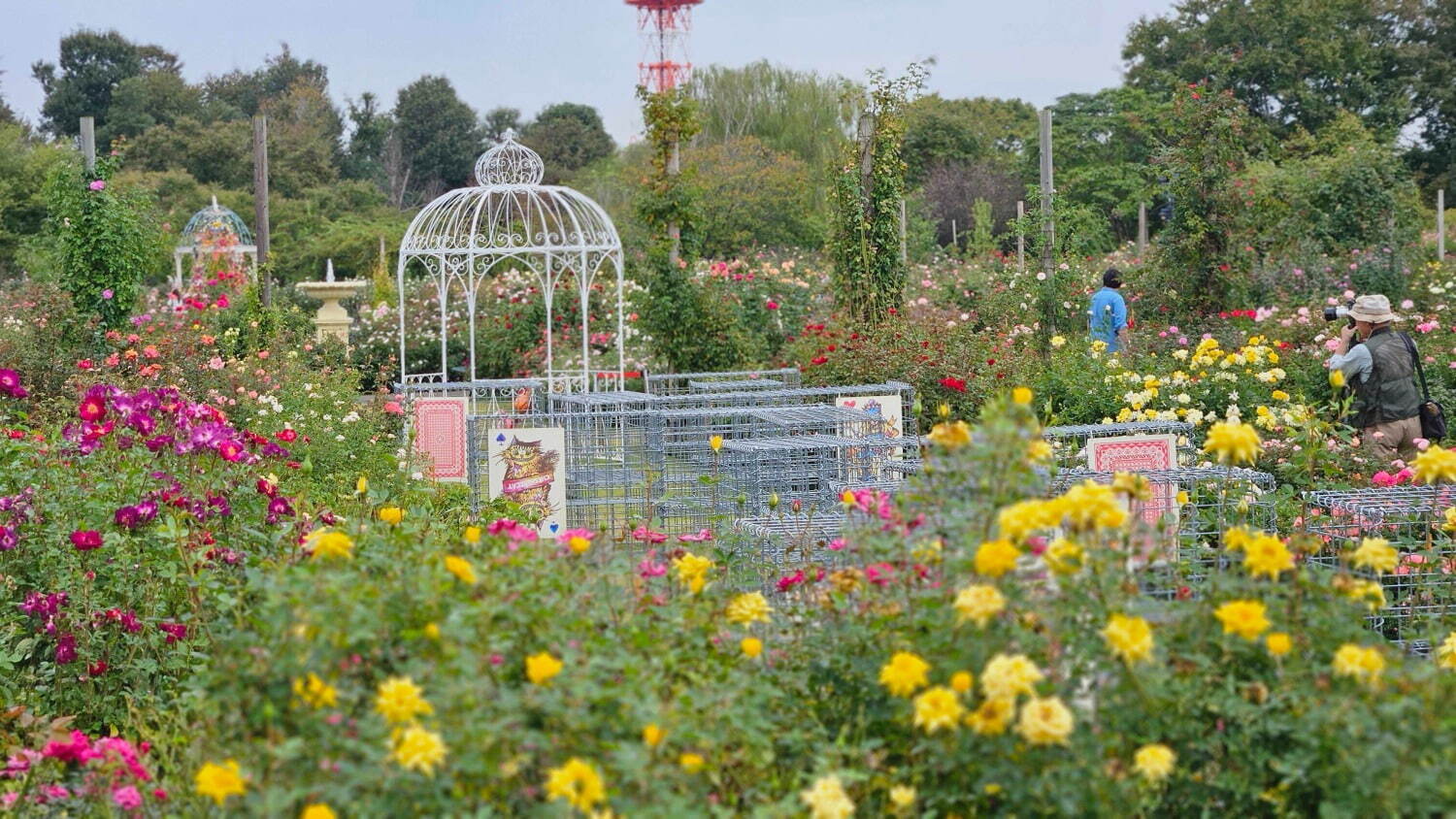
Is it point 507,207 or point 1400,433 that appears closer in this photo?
point 1400,433

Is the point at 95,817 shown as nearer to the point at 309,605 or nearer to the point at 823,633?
the point at 309,605

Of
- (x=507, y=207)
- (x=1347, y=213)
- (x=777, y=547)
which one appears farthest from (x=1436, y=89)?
(x=777, y=547)

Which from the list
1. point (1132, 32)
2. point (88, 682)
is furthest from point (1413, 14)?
point (88, 682)

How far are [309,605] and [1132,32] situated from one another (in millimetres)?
38132

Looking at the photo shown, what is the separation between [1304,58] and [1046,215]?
25848 mm

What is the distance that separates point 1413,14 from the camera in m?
35.4

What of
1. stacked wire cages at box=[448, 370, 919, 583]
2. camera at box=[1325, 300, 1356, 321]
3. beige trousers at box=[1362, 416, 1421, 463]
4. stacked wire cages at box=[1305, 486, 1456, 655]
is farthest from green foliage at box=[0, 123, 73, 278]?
stacked wire cages at box=[1305, 486, 1456, 655]

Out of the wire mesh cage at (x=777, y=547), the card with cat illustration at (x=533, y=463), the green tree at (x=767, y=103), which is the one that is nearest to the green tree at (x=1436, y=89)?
the green tree at (x=767, y=103)

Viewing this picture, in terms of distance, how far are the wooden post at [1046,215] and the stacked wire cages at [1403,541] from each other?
276 inches

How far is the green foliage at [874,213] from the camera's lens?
11.9 m

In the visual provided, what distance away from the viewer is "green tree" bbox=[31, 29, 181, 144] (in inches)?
1757

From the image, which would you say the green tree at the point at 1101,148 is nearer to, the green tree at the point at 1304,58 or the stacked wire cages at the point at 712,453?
the green tree at the point at 1304,58

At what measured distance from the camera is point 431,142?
45625mm

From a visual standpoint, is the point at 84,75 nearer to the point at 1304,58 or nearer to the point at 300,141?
the point at 300,141
